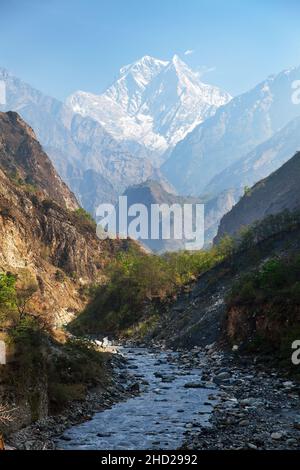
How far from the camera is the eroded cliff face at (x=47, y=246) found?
108688 millimetres

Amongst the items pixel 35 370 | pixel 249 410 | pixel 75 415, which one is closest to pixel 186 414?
pixel 249 410

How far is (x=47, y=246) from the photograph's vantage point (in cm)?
13525

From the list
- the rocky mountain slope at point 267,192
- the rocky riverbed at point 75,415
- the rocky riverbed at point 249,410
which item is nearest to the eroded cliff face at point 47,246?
the rocky mountain slope at point 267,192

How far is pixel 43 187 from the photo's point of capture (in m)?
180

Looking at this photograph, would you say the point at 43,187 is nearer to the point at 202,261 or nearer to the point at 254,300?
the point at 202,261

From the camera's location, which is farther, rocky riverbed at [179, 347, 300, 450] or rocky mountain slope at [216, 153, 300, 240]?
rocky mountain slope at [216, 153, 300, 240]

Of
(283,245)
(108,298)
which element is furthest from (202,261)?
(283,245)

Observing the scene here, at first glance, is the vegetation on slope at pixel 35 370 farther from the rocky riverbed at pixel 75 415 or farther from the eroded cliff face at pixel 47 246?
the eroded cliff face at pixel 47 246

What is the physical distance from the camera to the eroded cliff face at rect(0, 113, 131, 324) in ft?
357

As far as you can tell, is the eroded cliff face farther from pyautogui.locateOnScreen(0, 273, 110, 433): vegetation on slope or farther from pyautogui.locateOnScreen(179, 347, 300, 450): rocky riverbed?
pyautogui.locateOnScreen(179, 347, 300, 450): rocky riverbed

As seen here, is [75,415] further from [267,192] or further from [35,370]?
[267,192]

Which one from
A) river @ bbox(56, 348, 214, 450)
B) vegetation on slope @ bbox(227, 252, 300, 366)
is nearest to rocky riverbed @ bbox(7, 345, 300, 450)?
river @ bbox(56, 348, 214, 450)

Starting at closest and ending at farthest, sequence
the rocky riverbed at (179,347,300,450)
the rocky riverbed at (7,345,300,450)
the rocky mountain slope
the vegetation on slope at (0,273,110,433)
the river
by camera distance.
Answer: the rocky riverbed at (179,347,300,450) → the rocky riverbed at (7,345,300,450) → the river → the vegetation on slope at (0,273,110,433) → the rocky mountain slope

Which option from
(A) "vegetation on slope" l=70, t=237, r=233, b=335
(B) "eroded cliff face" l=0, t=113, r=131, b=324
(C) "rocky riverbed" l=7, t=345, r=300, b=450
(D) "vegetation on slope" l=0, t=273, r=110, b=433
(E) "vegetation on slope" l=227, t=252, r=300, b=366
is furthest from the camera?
(B) "eroded cliff face" l=0, t=113, r=131, b=324
